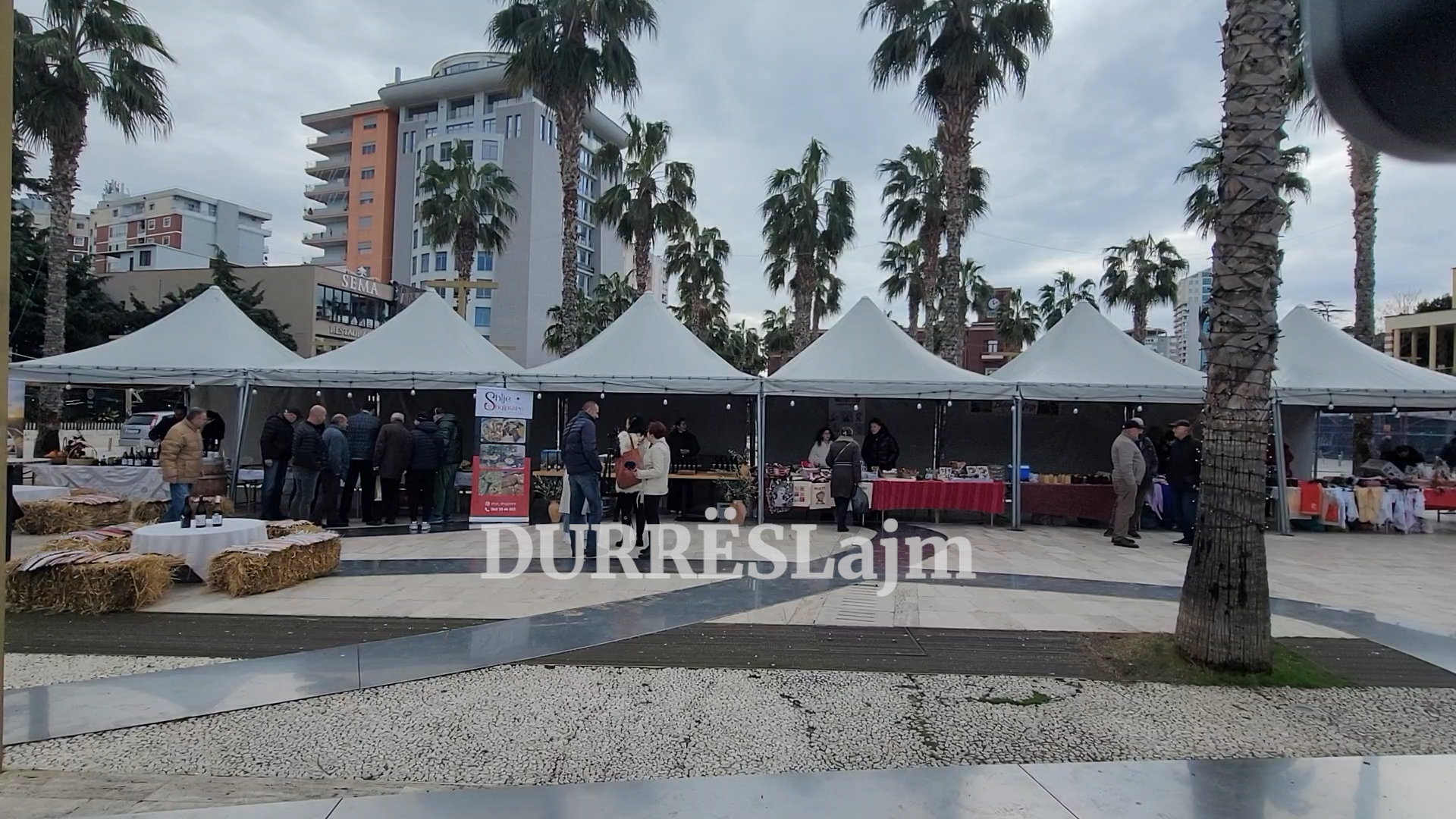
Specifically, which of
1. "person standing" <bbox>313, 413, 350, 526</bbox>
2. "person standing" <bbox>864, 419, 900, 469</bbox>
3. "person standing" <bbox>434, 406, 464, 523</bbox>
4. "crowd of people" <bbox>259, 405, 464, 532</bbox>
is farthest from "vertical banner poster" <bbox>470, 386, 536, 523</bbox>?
"person standing" <bbox>864, 419, 900, 469</bbox>

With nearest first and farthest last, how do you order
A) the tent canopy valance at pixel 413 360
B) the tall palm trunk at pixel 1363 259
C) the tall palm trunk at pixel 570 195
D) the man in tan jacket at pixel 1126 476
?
the man in tan jacket at pixel 1126 476 → the tent canopy valance at pixel 413 360 → the tall palm trunk at pixel 1363 259 → the tall palm trunk at pixel 570 195

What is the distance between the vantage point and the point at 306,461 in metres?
10.1

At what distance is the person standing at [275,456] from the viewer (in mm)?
10273

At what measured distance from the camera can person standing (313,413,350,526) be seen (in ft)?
33.8

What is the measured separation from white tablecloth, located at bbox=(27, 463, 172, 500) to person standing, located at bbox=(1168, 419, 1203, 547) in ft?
47.5

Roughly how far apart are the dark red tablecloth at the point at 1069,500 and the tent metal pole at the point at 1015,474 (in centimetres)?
22

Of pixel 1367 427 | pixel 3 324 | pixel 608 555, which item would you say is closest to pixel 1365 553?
pixel 1367 427

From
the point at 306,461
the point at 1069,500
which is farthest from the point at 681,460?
the point at 1069,500

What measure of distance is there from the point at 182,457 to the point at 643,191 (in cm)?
1780

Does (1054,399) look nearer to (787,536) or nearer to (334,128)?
(787,536)

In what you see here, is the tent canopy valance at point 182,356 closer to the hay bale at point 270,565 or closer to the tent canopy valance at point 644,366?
the tent canopy valance at point 644,366

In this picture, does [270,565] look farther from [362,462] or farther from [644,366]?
[644,366]

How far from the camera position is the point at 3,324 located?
3.09 metres

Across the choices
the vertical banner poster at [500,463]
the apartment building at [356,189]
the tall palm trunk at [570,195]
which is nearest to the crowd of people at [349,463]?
the vertical banner poster at [500,463]
